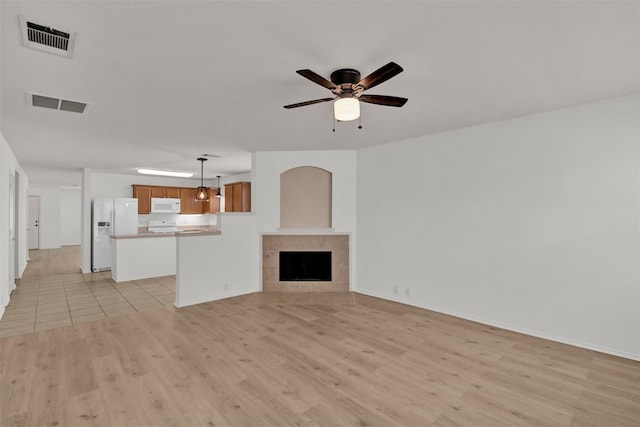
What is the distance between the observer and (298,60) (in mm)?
2211

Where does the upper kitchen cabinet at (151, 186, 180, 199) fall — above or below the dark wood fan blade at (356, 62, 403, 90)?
below

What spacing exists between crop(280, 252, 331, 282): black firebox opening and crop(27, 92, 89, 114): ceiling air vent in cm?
348

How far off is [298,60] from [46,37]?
1.59 meters

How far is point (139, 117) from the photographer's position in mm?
3461

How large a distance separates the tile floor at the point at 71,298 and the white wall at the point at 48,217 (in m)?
5.01

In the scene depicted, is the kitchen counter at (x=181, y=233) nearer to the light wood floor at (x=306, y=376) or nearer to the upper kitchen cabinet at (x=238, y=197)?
the upper kitchen cabinet at (x=238, y=197)

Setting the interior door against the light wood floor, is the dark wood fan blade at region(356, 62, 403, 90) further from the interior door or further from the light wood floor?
the interior door

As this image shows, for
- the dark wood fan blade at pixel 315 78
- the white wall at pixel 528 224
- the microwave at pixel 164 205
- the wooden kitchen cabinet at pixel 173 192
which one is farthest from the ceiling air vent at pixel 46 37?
the wooden kitchen cabinet at pixel 173 192

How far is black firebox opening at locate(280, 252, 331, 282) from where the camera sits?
5.49 metres

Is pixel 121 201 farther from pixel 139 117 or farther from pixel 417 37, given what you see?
pixel 417 37

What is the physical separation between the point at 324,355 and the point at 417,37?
9.27 ft

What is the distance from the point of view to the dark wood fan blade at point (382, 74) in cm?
191

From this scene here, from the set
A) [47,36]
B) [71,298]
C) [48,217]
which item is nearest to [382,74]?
[47,36]

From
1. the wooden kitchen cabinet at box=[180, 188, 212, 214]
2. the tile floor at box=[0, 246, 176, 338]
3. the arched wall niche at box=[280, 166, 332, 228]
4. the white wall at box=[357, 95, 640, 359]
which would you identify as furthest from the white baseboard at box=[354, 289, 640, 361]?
the wooden kitchen cabinet at box=[180, 188, 212, 214]
